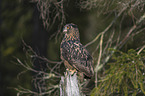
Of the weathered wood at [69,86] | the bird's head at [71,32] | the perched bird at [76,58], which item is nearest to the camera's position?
the weathered wood at [69,86]

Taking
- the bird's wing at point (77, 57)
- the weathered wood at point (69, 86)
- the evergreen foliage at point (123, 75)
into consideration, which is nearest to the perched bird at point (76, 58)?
the bird's wing at point (77, 57)

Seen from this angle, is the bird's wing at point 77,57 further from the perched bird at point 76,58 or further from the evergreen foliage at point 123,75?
the evergreen foliage at point 123,75

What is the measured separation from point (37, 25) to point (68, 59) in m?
5.33

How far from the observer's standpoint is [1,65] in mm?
9875

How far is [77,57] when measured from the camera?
3.40 metres

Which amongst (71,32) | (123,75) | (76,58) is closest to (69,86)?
(76,58)

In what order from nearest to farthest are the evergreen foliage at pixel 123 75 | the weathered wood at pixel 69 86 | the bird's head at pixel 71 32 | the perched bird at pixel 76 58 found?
the weathered wood at pixel 69 86, the perched bird at pixel 76 58, the bird's head at pixel 71 32, the evergreen foliage at pixel 123 75

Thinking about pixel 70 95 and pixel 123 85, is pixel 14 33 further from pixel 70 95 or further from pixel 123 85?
pixel 70 95

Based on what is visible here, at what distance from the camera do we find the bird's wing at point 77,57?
3363mm

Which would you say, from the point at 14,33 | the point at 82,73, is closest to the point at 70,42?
the point at 82,73

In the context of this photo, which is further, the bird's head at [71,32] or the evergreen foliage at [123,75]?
the evergreen foliage at [123,75]

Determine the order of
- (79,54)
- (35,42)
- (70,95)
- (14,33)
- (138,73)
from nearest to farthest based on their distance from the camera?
(70,95), (79,54), (138,73), (35,42), (14,33)

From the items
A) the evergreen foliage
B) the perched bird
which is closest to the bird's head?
the perched bird

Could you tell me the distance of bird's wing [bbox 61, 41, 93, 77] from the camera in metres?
3.36
